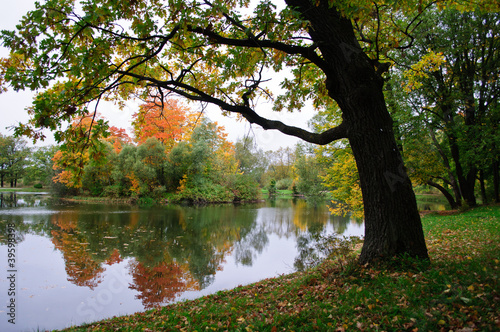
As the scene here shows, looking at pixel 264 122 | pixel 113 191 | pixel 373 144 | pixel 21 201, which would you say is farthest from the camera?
pixel 113 191

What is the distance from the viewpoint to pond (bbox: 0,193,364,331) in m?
5.82

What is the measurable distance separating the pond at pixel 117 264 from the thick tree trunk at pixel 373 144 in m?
4.42

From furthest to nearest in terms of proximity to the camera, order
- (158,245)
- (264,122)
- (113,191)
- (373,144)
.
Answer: (113,191) → (158,245) → (264,122) → (373,144)

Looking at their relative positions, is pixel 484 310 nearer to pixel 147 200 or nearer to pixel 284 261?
pixel 284 261

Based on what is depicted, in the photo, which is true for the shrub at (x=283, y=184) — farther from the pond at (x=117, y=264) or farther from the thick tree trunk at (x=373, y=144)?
the thick tree trunk at (x=373, y=144)

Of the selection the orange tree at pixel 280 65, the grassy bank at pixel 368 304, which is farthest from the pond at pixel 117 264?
the orange tree at pixel 280 65

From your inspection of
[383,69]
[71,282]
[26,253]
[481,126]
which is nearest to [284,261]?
[71,282]

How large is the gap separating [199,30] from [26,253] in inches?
376

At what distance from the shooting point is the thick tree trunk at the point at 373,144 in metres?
3.98

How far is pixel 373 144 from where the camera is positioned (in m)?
4.00

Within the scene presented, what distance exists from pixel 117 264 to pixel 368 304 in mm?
7564

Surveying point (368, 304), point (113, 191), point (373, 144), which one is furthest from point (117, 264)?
point (113, 191)

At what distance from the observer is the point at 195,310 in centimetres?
432

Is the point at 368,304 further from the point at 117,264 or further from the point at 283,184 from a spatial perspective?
the point at 283,184
